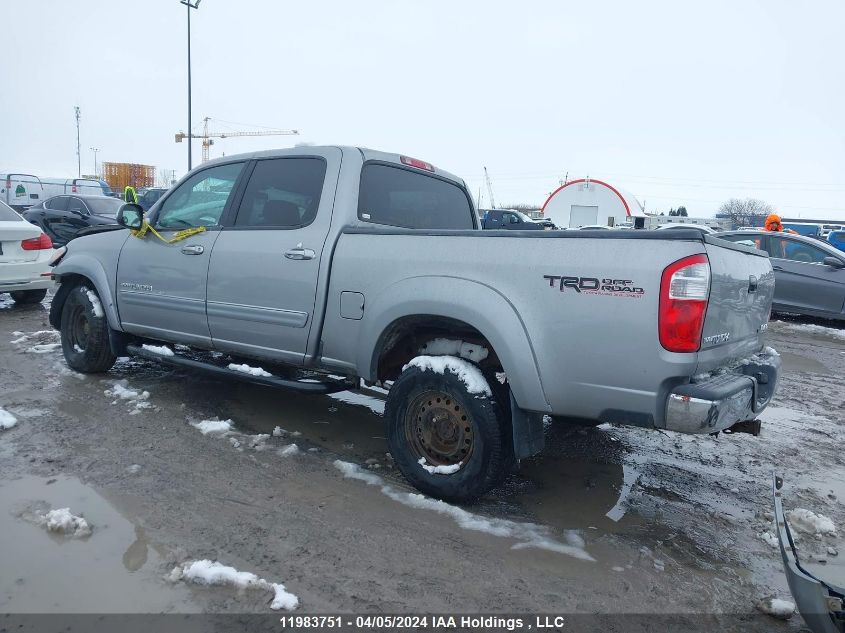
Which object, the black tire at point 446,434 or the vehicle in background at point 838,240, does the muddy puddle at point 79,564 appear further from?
the vehicle in background at point 838,240

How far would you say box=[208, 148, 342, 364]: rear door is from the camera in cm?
397

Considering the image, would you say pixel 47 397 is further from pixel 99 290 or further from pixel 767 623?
pixel 767 623

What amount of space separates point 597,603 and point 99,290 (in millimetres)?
4718

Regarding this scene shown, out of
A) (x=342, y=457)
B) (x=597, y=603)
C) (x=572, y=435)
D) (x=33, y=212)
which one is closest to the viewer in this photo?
(x=597, y=603)

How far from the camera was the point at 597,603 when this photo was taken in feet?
8.50

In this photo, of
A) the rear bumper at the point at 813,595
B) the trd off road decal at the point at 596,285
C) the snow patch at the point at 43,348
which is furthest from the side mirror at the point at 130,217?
the rear bumper at the point at 813,595

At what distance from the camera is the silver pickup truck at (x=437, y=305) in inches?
109

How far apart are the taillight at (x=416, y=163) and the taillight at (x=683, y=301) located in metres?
2.45

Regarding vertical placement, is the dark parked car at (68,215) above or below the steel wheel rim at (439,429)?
above

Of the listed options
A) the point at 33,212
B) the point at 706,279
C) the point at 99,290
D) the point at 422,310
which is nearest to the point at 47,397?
the point at 99,290

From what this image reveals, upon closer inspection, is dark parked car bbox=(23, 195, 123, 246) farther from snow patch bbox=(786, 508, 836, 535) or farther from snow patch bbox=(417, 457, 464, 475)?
snow patch bbox=(786, 508, 836, 535)

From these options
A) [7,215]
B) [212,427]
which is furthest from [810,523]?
[7,215]

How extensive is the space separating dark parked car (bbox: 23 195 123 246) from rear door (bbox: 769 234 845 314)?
14579 mm

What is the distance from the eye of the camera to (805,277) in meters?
10.3
